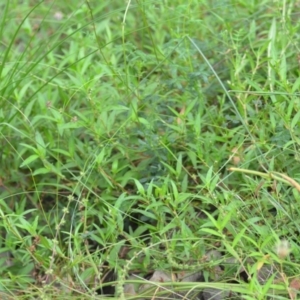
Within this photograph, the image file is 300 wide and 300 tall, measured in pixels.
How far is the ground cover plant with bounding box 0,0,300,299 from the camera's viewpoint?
88.1 inches

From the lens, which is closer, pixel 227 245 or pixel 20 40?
pixel 227 245

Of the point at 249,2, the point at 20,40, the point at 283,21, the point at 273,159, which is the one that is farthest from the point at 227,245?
the point at 20,40

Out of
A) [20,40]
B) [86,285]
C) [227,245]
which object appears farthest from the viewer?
[20,40]

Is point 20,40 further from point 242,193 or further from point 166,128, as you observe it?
point 242,193

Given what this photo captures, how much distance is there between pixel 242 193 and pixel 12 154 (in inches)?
35.3

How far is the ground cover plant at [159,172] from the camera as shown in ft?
7.34

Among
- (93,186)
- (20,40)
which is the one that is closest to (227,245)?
(93,186)

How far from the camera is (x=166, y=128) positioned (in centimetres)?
269

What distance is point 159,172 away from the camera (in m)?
2.56

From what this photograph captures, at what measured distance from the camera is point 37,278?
2.47 m

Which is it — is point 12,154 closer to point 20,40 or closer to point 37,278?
point 37,278

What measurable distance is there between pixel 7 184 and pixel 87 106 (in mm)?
428

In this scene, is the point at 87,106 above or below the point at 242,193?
above

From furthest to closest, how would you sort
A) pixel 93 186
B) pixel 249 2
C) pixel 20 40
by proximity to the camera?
pixel 20 40, pixel 249 2, pixel 93 186
